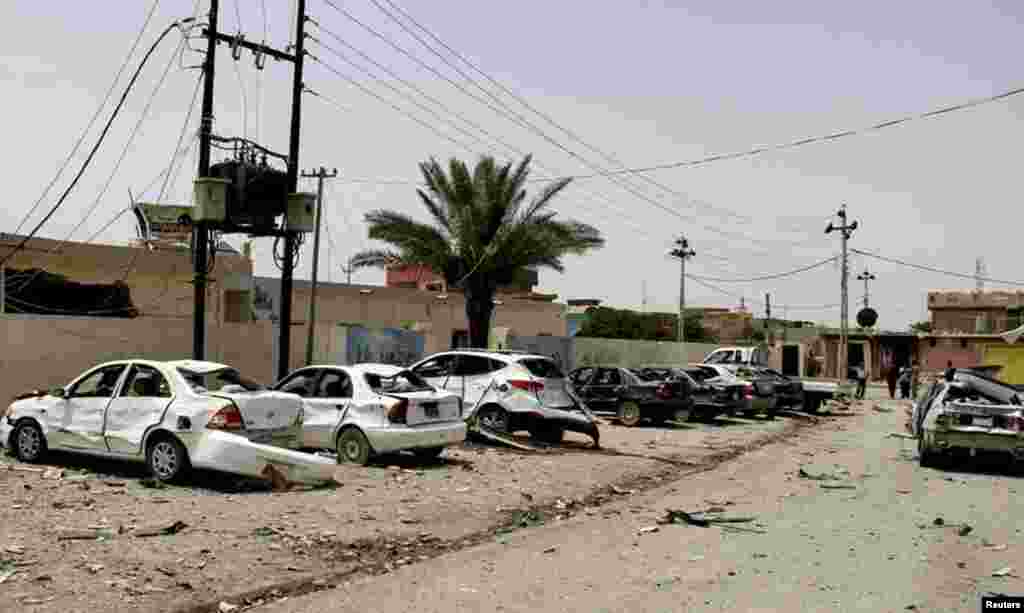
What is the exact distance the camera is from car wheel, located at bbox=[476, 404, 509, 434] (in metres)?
16.6

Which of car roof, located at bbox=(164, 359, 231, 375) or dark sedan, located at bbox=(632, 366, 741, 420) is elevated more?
car roof, located at bbox=(164, 359, 231, 375)

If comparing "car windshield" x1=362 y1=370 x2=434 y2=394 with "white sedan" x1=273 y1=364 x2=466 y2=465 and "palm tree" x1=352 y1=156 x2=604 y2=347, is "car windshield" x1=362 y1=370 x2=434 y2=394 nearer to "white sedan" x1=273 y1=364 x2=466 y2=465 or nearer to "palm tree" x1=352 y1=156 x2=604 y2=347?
"white sedan" x1=273 y1=364 x2=466 y2=465

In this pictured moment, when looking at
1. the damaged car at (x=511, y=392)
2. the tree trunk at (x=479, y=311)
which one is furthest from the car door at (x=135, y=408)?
the tree trunk at (x=479, y=311)

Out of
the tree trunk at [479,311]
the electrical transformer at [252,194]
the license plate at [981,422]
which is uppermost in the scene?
the electrical transformer at [252,194]

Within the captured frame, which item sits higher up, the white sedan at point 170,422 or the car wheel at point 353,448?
the white sedan at point 170,422

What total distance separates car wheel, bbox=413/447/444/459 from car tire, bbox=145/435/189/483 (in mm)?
3778

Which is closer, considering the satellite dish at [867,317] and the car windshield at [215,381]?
the car windshield at [215,381]

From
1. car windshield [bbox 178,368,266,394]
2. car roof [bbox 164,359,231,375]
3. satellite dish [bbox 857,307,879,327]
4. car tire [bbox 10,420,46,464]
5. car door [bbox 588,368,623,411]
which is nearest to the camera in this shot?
car windshield [bbox 178,368,266,394]

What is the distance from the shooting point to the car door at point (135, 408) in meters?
11.7

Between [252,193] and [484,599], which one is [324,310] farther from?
[484,599]

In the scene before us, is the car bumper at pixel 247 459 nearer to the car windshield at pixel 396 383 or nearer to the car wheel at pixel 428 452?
the car windshield at pixel 396 383

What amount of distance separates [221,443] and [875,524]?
23.4 feet

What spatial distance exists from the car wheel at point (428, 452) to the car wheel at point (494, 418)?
73.5 inches

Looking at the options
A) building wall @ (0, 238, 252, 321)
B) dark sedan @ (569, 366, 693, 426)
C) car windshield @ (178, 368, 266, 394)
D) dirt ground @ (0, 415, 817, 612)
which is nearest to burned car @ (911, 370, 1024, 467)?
dirt ground @ (0, 415, 817, 612)
